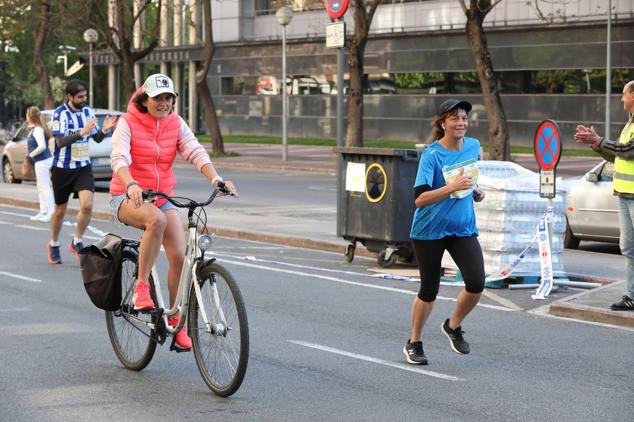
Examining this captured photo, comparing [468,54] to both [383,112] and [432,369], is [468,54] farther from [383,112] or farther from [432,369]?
[432,369]

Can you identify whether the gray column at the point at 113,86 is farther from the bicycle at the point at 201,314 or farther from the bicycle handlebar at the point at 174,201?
the bicycle handlebar at the point at 174,201

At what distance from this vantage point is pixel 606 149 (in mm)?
9930

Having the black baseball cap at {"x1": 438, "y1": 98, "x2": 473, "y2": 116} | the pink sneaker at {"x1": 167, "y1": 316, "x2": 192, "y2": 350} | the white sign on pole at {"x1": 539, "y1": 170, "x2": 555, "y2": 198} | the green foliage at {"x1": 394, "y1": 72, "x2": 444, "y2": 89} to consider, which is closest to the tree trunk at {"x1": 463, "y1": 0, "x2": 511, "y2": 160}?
the green foliage at {"x1": 394, "y1": 72, "x2": 444, "y2": 89}

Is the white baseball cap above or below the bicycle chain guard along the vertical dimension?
above

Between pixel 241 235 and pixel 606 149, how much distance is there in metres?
7.93

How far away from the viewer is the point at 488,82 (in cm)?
3148

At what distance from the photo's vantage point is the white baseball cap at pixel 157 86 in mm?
7547

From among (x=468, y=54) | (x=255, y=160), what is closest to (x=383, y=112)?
(x=468, y=54)

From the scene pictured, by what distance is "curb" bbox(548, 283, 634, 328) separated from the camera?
1007 centimetres

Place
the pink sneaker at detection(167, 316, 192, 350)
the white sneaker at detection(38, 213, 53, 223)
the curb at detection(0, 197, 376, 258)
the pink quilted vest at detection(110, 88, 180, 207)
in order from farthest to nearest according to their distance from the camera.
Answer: the white sneaker at detection(38, 213, 53, 223)
the curb at detection(0, 197, 376, 258)
the pink quilted vest at detection(110, 88, 180, 207)
the pink sneaker at detection(167, 316, 192, 350)

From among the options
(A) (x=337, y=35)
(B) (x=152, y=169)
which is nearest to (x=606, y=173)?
(A) (x=337, y=35)

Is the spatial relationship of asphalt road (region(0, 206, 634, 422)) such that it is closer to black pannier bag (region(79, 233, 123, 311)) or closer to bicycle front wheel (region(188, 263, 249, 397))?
bicycle front wheel (region(188, 263, 249, 397))

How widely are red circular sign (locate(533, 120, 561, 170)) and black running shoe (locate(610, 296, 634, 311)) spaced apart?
1801 mm

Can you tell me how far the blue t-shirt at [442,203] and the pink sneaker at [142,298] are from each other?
1852mm
